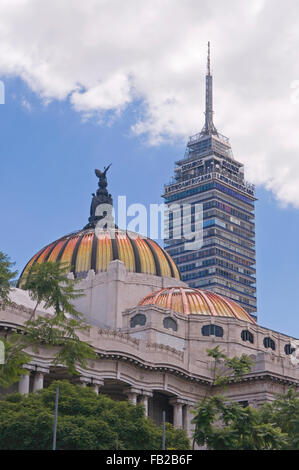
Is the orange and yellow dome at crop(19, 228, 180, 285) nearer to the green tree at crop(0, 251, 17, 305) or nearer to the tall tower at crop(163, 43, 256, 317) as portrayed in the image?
the green tree at crop(0, 251, 17, 305)

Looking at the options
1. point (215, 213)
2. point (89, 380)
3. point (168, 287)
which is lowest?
point (89, 380)

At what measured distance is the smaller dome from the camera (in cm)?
9181

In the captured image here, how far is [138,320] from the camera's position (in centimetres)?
8862

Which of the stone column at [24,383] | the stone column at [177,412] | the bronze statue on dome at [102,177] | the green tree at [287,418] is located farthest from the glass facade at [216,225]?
the green tree at [287,418]

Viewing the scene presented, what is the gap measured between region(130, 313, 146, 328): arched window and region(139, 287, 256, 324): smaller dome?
2839 mm

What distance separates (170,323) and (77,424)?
125 feet

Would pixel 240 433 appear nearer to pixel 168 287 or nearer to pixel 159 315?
pixel 159 315

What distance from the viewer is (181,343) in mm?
88562

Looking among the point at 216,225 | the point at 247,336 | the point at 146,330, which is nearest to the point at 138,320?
the point at 146,330

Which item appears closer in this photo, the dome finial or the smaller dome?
the smaller dome

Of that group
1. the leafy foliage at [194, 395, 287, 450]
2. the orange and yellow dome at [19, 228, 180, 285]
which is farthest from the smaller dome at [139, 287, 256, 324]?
the leafy foliage at [194, 395, 287, 450]

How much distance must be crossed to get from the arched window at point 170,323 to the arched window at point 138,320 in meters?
2.25
